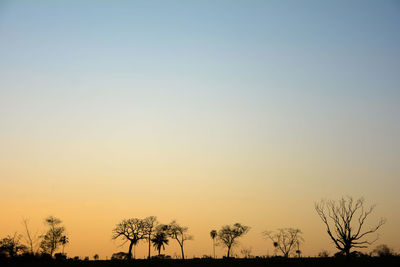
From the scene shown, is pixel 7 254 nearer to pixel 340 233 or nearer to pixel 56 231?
pixel 56 231

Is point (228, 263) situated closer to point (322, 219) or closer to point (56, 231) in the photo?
point (322, 219)

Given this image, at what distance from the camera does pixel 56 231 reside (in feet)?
333

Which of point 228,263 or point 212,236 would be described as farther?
point 212,236

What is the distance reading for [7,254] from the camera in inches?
2544

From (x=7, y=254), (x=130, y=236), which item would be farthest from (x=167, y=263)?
(x=130, y=236)

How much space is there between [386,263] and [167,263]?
1144 inches

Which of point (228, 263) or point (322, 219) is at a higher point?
point (322, 219)

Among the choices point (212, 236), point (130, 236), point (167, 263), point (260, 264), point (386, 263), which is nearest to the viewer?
point (386, 263)

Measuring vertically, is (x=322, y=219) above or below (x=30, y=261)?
above

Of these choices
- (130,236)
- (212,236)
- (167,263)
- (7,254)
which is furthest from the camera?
(212,236)

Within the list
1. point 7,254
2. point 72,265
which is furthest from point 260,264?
point 7,254

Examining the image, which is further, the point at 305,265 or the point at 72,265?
the point at 72,265

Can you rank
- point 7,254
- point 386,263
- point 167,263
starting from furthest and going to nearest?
point 7,254
point 167,263
point 386,263

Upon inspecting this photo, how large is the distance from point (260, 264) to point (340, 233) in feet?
43.6
